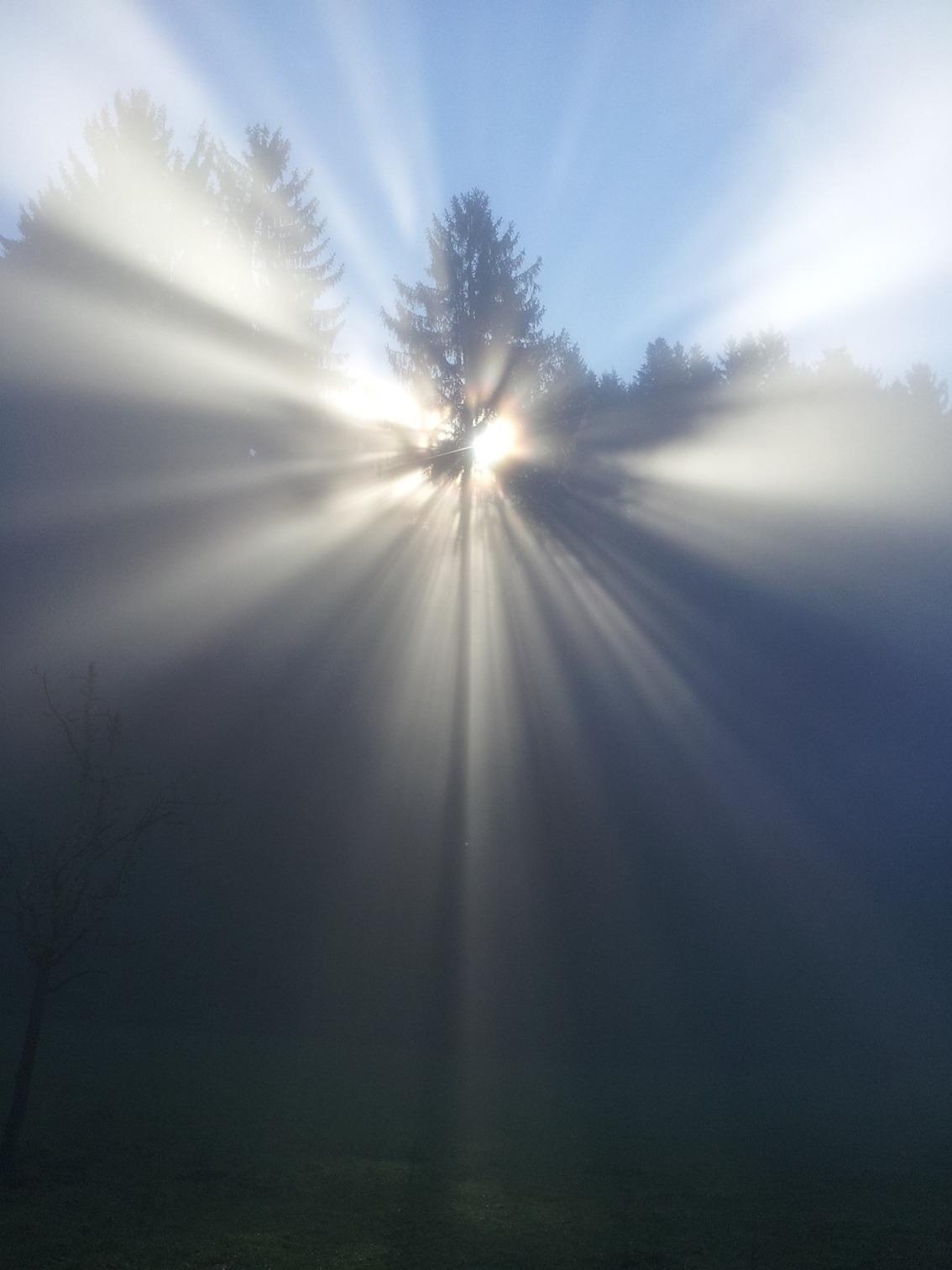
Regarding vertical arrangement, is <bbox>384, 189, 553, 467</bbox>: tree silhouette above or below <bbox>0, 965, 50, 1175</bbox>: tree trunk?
above

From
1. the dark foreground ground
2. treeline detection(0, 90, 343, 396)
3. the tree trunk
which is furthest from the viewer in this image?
treeline detection(0, 90, 343, 396)

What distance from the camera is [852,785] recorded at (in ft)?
80.1

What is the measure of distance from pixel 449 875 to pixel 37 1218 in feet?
37.4

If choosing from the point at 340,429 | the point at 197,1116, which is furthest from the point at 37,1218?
the point at 340,429

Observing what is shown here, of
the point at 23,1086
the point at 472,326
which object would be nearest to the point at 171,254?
the point at 472,326

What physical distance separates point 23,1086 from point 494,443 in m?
18.6

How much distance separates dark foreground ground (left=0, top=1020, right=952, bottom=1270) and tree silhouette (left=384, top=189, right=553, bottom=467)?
52.0 ft

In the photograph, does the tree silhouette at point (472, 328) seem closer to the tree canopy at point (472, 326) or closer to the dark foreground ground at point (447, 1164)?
the tree canopy at point (472, 326)

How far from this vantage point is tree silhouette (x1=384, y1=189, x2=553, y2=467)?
23.3 m

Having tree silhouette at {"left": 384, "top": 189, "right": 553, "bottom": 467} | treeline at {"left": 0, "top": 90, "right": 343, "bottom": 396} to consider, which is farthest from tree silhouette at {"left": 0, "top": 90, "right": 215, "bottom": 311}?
tree silhouette at {"left": 384, "top": 189, "right": 553, "bottom": 467}

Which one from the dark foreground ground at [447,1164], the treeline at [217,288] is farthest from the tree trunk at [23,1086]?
the treeline at [217,288]

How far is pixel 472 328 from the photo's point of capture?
2338 cm

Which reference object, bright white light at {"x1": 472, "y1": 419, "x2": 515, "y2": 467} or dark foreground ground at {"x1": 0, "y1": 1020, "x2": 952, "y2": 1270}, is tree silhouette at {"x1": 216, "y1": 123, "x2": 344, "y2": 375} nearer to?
bright white light at {"x1": 472, "y1": 419, "x2": 515, "y2": 467}

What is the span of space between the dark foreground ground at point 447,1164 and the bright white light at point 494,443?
15.0 m
